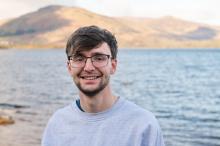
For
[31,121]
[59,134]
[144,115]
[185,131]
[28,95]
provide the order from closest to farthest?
[144,115] → [59,134] → [185,131] → [31,121] → [28,95]

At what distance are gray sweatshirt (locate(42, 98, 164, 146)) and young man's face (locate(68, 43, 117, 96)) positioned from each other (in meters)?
0.18

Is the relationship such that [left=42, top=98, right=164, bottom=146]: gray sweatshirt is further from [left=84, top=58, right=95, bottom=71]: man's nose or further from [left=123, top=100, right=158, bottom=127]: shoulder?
[left=84, top=58, right=95, bottom=71]: man's nose

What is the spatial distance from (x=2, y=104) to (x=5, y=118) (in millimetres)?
11488

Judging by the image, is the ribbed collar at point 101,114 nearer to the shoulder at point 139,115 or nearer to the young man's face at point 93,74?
the shoulder at point 139,115

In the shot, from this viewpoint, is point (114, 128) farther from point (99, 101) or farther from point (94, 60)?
point (94, 60)

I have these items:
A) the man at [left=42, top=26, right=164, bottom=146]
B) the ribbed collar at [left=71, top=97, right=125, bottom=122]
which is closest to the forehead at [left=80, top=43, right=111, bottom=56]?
the man at [left=42, top=26, right=164, bottom=146]

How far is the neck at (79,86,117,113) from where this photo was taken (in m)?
3.37

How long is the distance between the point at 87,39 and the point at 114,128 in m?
0.66

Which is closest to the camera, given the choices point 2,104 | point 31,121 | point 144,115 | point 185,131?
point 144,115

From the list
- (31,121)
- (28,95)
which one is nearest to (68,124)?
(31,121)

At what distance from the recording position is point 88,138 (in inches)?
133

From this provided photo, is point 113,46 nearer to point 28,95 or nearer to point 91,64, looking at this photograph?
point 91,64

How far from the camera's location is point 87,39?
3.31m

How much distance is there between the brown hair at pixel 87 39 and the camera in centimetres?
332
